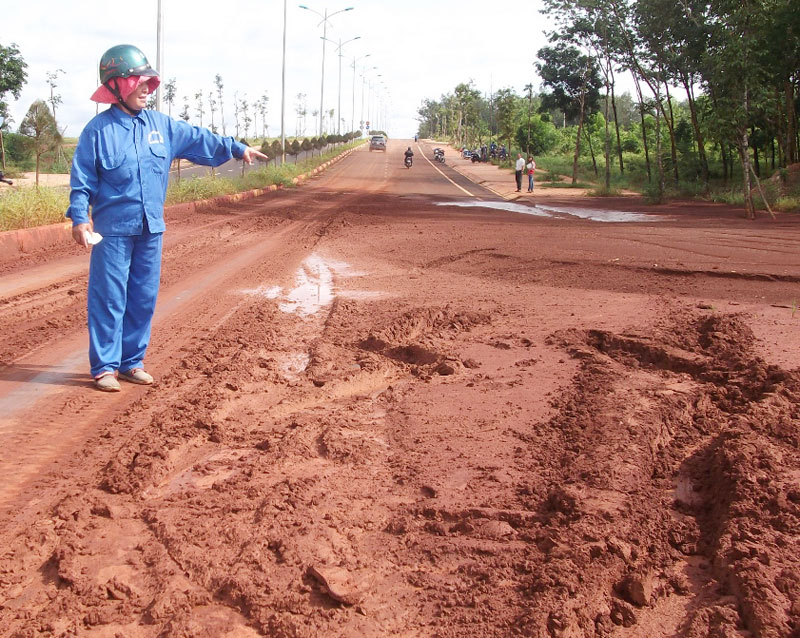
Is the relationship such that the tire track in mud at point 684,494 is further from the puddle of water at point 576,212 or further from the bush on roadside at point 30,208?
the puddle of water at point 576,212

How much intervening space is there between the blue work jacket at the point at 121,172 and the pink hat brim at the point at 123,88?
8 centimetres

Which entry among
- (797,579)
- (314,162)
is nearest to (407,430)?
(797,579)

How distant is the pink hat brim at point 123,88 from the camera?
15.7 ft

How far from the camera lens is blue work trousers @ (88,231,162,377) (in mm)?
4914

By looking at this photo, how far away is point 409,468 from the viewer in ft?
12.3

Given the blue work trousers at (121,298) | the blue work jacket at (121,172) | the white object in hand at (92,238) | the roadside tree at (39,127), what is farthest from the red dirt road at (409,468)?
the roadside tree at (39,127)

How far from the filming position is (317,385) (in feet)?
16.7

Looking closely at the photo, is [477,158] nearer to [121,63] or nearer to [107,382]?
[121,63]

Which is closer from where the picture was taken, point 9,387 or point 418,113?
point 9,387

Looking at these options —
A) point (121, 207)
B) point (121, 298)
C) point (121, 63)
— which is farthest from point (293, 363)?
point (121, 63)

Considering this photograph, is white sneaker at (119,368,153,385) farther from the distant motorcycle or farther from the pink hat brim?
the distant motorcycle

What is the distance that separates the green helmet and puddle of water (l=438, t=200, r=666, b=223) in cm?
1479

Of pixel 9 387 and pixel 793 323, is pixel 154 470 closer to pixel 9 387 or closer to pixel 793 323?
pixel 9 387

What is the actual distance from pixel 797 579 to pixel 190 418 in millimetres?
3029
